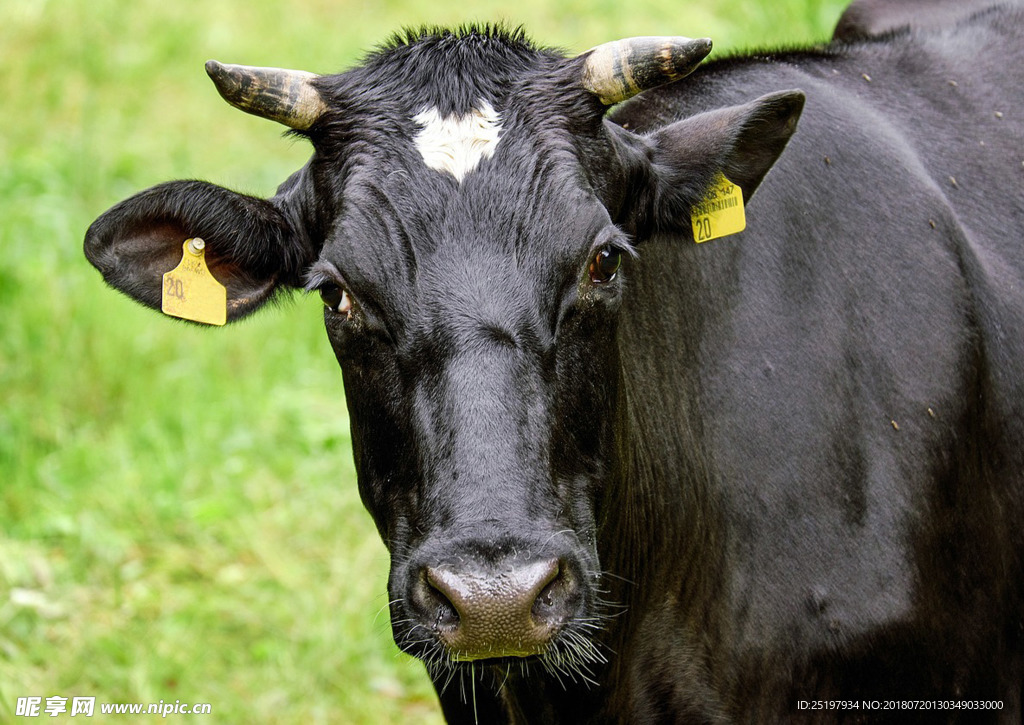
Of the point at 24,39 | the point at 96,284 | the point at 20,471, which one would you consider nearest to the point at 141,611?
the point at 20,471

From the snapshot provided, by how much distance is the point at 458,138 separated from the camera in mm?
3457

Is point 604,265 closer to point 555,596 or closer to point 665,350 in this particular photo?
point 665,350

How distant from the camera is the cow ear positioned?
3.81 metres

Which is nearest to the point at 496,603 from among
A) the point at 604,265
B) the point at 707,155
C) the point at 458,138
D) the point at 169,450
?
the point at 604,265

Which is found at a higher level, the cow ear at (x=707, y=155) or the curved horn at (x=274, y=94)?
the curved horn at (x=274, y=94)

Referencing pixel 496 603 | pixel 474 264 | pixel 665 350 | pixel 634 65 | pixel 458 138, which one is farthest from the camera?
pixel 665 350

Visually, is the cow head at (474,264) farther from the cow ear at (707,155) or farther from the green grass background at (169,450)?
the green grass background at (169,450)

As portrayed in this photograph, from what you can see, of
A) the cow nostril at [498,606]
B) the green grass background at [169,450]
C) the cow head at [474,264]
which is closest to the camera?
the cow nostril at [498,606]

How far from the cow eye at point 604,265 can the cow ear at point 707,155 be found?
44cm

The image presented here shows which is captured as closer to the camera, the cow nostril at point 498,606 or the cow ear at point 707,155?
the cow nostril at point 498,606

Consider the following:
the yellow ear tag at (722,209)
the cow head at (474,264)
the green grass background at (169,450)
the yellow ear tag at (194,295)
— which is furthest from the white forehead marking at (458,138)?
the green grass background at (169,450)

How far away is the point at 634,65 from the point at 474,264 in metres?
0.84

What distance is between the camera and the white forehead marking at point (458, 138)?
341 centimetres

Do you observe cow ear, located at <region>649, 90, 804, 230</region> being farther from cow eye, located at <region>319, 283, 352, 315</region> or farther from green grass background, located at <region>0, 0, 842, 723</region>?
green grass background, located at <region>0, 0, 842, 723</region>
